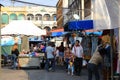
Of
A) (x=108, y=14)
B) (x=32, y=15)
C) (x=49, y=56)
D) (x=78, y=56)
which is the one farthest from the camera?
(x=32, y=15)

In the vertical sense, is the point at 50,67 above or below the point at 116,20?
below

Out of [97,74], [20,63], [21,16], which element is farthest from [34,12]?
[97,74]

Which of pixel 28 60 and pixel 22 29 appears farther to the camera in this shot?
pixel 22 29

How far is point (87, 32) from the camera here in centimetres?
2756

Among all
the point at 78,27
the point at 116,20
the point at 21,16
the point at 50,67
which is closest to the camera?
the point at 116,20

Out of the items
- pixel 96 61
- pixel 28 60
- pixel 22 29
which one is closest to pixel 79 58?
pixel 28 60

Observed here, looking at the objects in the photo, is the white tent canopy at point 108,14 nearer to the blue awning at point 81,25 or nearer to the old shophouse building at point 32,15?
the blue awning at point 81,25

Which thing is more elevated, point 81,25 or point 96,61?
point 81,25

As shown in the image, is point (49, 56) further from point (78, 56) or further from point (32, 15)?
point (32, 15)

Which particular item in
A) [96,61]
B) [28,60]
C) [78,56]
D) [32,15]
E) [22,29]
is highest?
[32,15]

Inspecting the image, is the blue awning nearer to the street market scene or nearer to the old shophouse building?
the street market scene

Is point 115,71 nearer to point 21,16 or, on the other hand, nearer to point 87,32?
point 87,32

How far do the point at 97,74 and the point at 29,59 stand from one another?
13.1 meters

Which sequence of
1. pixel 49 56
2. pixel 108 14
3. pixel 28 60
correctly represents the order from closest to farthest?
pixel 108 14, pixel 49 56, pixel 28 60
